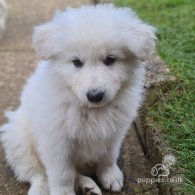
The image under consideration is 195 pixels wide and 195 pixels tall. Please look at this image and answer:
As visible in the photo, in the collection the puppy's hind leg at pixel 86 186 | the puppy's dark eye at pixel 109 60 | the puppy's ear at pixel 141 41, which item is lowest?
the puppy's hind leg at pixel 86 186

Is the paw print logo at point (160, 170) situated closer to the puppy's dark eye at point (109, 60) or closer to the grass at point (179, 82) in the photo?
the grass at point (179, 82)

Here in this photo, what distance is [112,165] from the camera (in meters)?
3.87

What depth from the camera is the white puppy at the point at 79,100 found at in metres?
3.07

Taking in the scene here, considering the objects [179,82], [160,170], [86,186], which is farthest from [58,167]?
[179,82]

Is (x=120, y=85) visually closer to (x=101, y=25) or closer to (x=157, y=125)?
(x=101, y=25)

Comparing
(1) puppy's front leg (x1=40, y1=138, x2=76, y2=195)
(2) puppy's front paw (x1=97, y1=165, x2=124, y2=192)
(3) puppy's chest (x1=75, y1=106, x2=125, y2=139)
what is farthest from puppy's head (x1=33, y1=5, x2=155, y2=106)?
(2) puppy's front paw (x1=97, y1=165, x2=124, y2=192)

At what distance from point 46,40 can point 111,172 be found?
1.23m

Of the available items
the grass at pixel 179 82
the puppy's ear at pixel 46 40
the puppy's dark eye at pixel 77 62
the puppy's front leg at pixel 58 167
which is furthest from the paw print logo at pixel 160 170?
the puppy's ear at pixel 46 40

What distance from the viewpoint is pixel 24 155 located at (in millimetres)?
3779

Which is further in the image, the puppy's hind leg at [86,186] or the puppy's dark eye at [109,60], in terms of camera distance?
the puppy's hind leg at [86,186]

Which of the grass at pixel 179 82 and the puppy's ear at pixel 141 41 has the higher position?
the puppy's ear at pixel 141 41

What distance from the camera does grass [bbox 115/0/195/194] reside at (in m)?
3.68

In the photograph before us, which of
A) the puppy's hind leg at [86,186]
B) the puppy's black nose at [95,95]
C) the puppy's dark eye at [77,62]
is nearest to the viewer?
the puppy's black nose at [95,95]

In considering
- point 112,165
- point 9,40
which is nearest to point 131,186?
point 112,165
